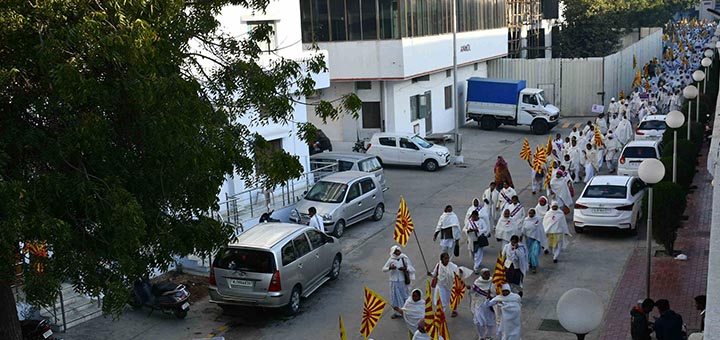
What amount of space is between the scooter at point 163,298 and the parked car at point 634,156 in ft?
44.7

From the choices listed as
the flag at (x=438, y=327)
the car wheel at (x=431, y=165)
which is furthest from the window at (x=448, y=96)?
the flag at (x=438, y=327)

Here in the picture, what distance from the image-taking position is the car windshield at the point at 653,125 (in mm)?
27995

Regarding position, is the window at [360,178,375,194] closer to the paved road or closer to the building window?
the paved road

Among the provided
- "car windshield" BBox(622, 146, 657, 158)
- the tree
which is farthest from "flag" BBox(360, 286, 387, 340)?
"car windshield" BBox(622, 146, 657, 158)

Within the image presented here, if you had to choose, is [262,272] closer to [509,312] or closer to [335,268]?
[335,268]

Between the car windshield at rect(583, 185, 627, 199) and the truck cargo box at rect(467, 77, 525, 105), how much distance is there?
16.8 metres

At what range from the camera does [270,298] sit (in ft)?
44.8

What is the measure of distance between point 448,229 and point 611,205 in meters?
4.18

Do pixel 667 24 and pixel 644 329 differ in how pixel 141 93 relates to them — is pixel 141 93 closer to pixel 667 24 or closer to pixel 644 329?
pixel 644 329

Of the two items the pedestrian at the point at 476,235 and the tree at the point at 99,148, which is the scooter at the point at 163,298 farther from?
the pedestrian at the point at 476,235

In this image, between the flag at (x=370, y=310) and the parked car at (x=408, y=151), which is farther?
the parked car at (x=408, y=151)

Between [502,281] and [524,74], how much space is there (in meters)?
31.4

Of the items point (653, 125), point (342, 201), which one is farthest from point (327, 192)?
point (653, 125)

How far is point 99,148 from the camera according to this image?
27.7 feet
